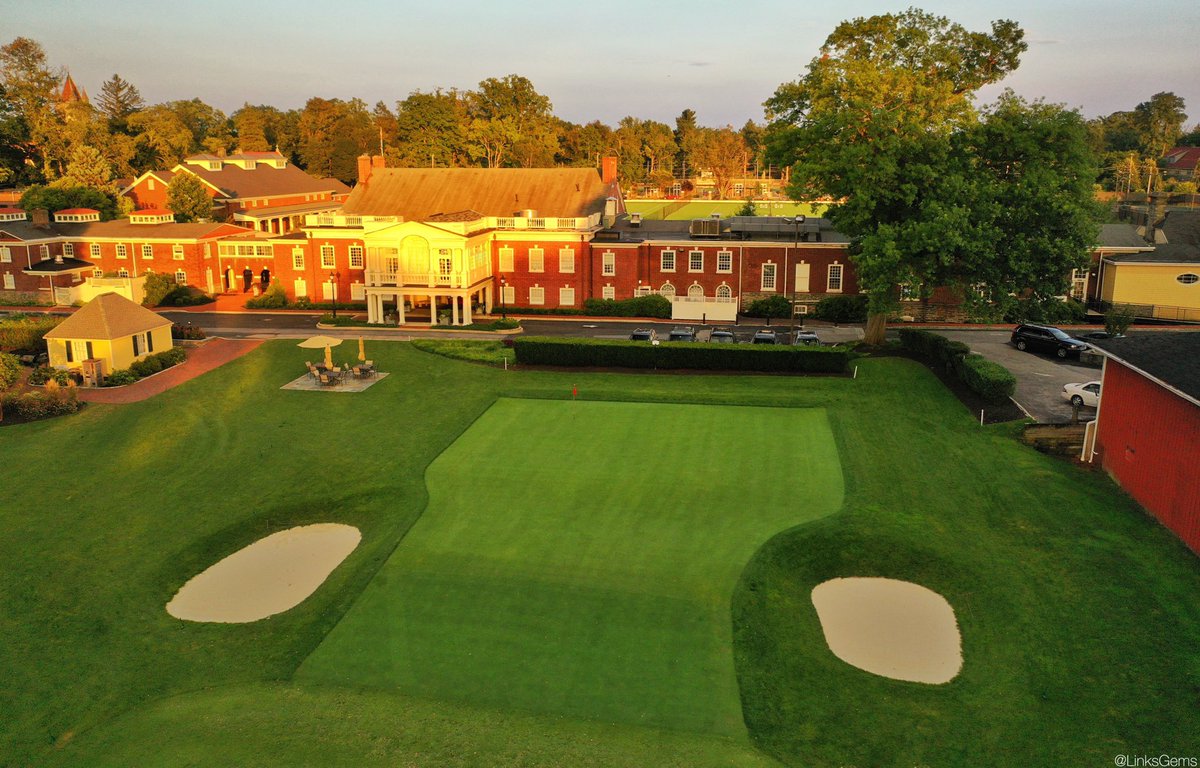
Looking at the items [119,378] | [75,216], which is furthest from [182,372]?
[75,216]

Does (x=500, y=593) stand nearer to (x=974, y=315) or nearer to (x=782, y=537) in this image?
(x=782, y=537)

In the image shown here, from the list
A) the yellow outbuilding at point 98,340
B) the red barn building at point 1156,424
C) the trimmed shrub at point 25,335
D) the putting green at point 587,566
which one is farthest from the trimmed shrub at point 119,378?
the red barn building at point 1156,424

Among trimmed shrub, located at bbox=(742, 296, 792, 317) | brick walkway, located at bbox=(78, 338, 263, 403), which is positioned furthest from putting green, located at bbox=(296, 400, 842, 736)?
trimmed shrub, located at bbox=(742, 296, 792, 317)

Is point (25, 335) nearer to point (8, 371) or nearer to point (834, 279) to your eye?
point (8, 371)

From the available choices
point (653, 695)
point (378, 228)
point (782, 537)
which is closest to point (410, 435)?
point (782, 537)

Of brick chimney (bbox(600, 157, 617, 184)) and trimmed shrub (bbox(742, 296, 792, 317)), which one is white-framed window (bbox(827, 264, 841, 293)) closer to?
trimmed shrub (bbox(742, 296, 792, 317))

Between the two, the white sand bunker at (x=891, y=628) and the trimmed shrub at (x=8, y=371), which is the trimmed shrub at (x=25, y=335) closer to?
the trimmed shrub at (x=8, y=371)

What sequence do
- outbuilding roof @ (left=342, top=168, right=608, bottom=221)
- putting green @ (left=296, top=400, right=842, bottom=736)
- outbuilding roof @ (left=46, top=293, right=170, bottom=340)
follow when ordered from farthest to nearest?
Result: outbuilding roof @ (left=342, top=168, right=608, bottom=221) < outbuilding roof @ (left=46, top=293, right=170, bottom=340) < putting green @ (left=296, top=400, right=842, bottom=736)
